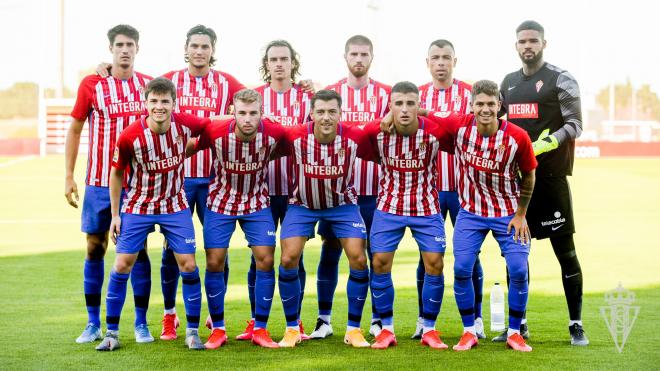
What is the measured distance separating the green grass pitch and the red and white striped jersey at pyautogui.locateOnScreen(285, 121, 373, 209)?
1043 mm

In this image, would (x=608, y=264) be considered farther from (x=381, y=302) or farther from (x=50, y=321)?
(x=50, y=321)

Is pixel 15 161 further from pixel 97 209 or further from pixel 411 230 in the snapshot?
pixel 411 230

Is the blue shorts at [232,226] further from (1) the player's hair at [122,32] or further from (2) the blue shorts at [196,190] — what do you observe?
(1) the player's hair at [122,32]

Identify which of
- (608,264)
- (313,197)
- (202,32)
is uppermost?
(202,32)

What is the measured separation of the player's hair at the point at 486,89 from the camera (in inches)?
250

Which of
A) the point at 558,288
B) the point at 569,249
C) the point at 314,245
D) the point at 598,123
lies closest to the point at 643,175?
the point at 314,245

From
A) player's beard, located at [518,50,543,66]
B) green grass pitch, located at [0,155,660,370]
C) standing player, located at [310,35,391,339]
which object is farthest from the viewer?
standing player, located at [310,35,391,339]

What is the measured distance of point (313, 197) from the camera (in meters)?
6.60

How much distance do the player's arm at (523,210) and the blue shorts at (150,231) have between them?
220cm

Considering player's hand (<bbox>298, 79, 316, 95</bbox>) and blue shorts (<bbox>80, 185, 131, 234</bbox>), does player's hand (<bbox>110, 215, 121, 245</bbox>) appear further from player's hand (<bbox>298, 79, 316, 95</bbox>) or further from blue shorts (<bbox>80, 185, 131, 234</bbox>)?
player's hand (<bbox>298, 79, 316, 95</bbox>)

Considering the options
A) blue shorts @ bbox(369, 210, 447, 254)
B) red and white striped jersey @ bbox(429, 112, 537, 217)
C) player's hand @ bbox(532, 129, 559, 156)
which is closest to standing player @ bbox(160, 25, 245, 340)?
blue shorts @ bbox(369, 210, 447, 254)

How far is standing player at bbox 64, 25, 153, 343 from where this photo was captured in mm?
6785

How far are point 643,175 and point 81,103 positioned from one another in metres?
25.7

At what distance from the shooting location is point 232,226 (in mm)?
6629
